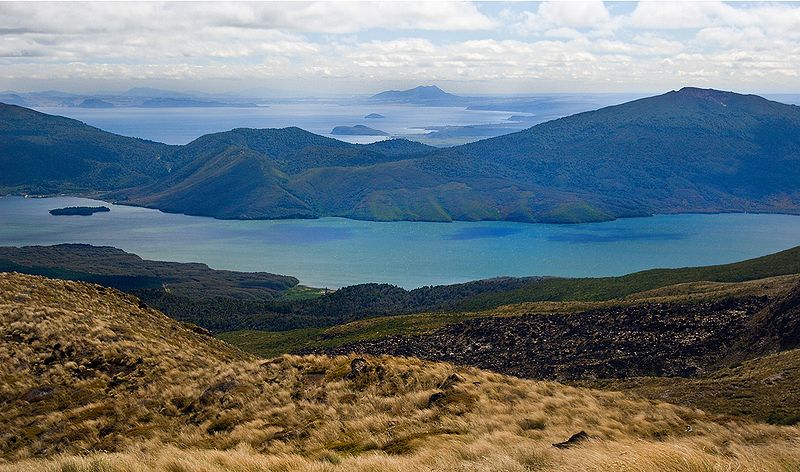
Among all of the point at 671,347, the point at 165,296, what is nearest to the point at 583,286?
the point at 671,347

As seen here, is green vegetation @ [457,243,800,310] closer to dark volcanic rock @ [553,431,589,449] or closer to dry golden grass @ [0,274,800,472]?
dry golden grass @ [0,274,800,472]

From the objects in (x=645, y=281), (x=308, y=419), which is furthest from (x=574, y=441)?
(x=645, y=281)

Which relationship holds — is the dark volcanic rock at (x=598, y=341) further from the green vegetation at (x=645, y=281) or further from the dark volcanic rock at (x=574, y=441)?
the green vegetation at (x=645, y=281)

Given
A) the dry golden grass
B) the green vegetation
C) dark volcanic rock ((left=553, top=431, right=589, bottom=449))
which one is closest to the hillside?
the green vegetation

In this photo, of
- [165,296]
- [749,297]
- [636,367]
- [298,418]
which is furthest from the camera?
[165,296]

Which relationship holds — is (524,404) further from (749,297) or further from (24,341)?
(749,297)

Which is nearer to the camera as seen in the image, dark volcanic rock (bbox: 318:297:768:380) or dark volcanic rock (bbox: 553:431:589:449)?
dark volcanic rock (bbox: 553:431:589:449)
